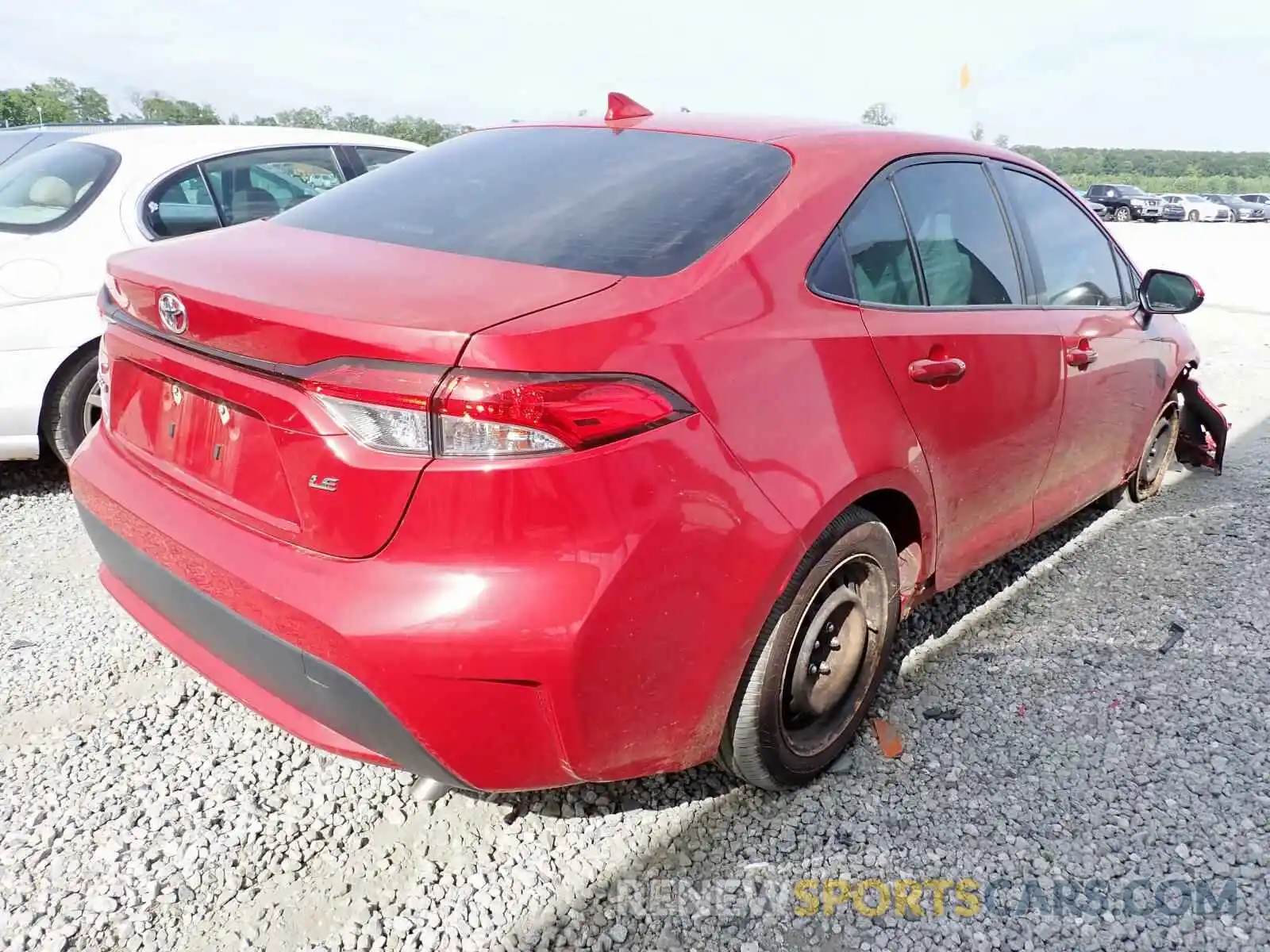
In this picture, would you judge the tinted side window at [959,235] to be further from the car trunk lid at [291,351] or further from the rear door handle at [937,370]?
the car trunk lid at [291,351]

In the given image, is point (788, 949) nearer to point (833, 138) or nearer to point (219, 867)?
point (219, 867)

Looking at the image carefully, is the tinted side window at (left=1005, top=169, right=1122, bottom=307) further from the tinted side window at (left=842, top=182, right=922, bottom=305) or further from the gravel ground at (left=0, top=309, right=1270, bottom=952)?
the gravel ground at (left=0, top=309, right=1270, bottom=952)

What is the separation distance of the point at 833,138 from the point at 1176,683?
2.00m

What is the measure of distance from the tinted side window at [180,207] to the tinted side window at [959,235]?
11.3 ft

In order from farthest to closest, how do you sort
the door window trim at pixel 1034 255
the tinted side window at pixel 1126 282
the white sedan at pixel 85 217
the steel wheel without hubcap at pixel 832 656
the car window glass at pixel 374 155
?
1. the car window glass at pixel 374 155
2. the white sedan at pixel 85 217
3. the tinted side window at pixel 1126 282
4. the door window trim at pixel 1034 255
5. the steel wheel without hubcap at pixel 832 656

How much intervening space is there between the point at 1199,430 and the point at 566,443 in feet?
14.8

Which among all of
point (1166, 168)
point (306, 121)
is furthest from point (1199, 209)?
point (1166, 168)

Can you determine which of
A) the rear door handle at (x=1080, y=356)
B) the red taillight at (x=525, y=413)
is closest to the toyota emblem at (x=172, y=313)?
the red taillight at (x=525, y=413)

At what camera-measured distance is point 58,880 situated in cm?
197

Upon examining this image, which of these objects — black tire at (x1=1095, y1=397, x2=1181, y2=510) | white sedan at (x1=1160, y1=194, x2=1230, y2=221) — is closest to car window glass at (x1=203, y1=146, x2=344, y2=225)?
Answer: black tire at (x1=1095, y1=397, x2=1181, y2=510)

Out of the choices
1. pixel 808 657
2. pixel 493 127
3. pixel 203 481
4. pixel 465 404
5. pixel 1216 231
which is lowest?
pixel 1216 231

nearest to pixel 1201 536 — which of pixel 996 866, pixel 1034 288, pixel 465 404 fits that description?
pixel 1034 288

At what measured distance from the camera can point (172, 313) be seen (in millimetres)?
1876

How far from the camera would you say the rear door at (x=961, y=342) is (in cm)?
226
